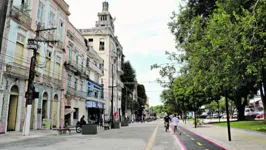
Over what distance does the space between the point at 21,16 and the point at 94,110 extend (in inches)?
1040

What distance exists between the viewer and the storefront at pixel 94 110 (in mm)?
37469

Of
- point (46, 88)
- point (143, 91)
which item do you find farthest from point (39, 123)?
point (143, 91)

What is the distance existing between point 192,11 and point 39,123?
17.4 meters

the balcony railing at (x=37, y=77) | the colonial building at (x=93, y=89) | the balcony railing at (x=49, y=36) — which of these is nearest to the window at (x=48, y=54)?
the balcony railing at (x=49, y=36)

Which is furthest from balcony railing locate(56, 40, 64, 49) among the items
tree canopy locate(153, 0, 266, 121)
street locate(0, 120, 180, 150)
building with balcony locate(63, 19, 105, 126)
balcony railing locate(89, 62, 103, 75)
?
tree canopy locate(153, 0, 266, 121)

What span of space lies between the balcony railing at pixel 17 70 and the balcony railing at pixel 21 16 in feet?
12.3

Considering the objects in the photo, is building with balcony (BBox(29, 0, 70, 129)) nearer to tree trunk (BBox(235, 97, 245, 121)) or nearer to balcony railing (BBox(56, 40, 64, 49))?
balcony railing (BBox(56, 40, 64, 49))

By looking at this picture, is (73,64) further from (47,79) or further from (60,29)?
(47,79)

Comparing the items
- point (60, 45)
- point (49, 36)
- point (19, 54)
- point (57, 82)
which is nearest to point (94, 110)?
point (57, 82)

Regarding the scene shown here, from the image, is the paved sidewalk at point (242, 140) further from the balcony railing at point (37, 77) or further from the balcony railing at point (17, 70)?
the balcony railing at point (37, 77)

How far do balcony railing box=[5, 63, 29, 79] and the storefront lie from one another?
17191 mm

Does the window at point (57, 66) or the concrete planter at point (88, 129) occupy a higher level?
the window at point (57, 66)

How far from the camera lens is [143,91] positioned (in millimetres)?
104562

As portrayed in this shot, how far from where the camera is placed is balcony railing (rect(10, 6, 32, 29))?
1800 cm
